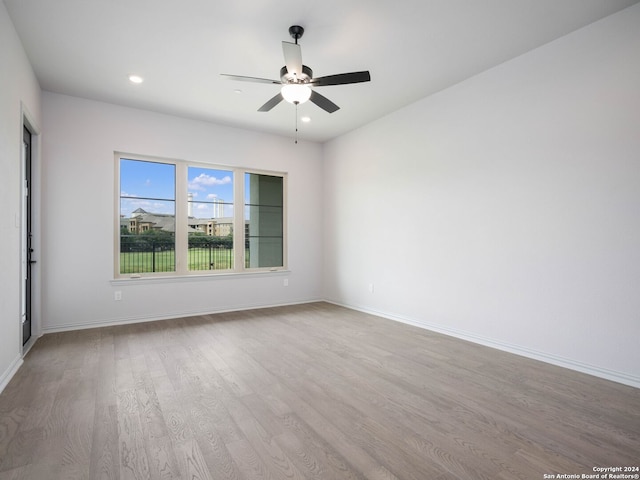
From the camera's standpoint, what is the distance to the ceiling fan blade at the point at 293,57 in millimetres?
2500

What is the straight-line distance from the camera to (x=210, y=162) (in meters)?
5.20

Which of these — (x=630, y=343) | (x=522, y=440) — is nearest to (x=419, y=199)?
(x=630, y=343)

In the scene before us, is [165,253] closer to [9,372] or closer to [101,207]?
[101,207]

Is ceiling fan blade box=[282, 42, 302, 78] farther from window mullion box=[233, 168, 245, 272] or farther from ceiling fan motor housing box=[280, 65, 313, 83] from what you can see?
window mullion box=[233, 168, 245, 272]

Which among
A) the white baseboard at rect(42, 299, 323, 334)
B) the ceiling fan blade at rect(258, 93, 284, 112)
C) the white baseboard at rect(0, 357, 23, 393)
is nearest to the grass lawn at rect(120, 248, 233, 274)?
the white baseboard at rect(42, 299, 323, 334)

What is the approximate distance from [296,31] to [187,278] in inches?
143

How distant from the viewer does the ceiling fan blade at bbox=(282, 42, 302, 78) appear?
2500 millimetres

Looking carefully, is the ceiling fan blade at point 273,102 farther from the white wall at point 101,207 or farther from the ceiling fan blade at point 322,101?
the white wall at point 101,207

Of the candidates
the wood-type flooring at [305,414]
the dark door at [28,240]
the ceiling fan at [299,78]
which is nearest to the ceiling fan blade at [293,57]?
the ceiling fan at [299,78]

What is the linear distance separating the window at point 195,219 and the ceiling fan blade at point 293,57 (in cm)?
294

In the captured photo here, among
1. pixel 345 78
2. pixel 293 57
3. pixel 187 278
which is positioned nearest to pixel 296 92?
pixel 293 57

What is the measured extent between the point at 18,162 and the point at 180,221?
7.01ft

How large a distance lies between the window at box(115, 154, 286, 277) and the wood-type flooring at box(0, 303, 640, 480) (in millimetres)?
1527

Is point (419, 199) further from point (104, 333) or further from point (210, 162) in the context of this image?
point (104, 333)
